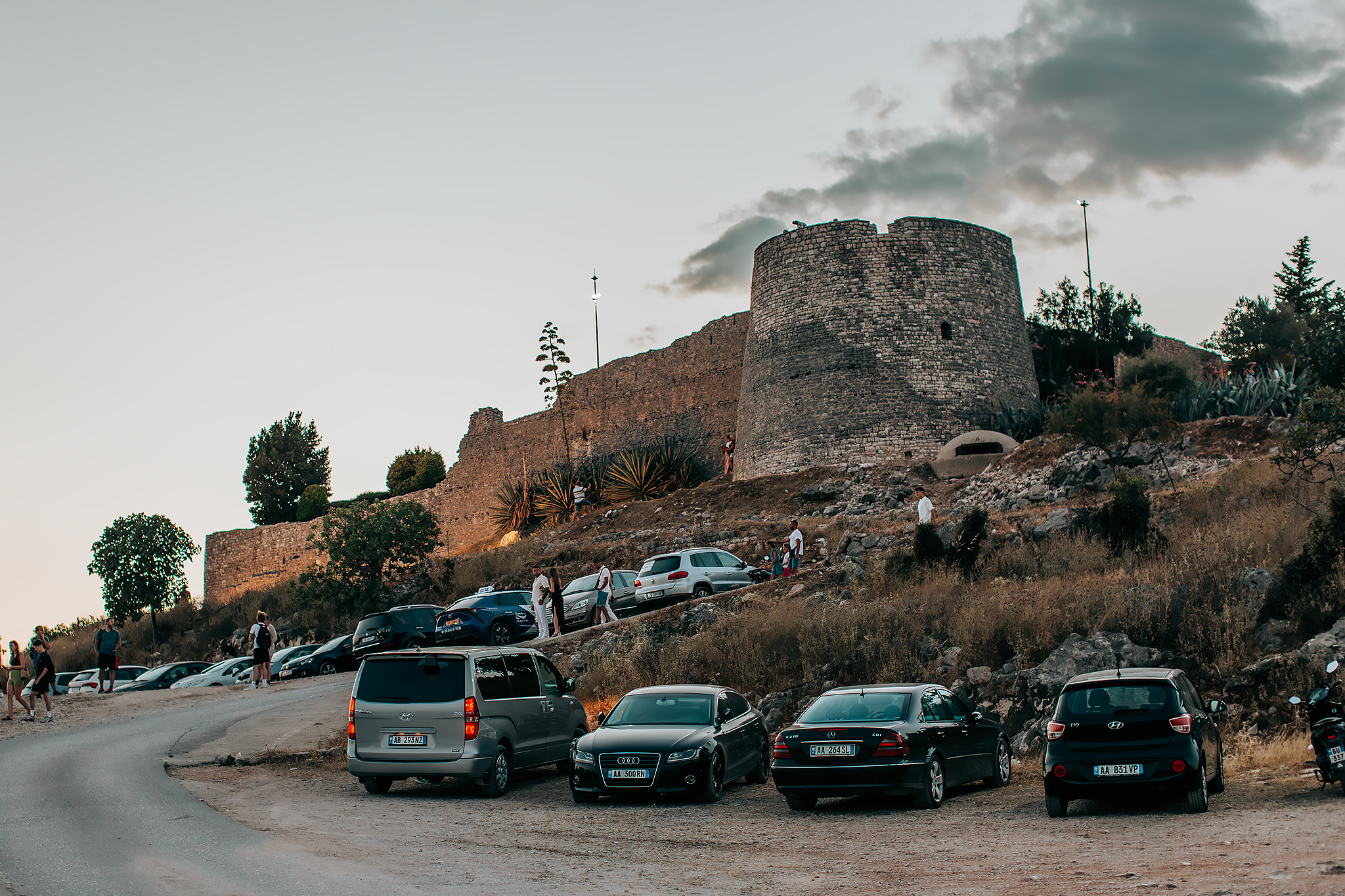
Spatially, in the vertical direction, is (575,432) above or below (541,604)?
above

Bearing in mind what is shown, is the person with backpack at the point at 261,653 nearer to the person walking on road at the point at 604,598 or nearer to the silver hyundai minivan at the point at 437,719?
the person walking on road at the point at 604,598

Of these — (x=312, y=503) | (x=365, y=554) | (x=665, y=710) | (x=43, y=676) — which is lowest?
(x=665, y=710)

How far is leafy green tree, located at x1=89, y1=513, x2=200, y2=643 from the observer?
1715 inches

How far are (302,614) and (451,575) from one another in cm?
667

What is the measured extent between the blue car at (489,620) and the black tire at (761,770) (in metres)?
11.5

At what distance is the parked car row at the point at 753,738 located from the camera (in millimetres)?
9922

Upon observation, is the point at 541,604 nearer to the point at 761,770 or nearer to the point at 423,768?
the point at 761,770

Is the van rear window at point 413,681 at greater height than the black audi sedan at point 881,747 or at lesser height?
greater

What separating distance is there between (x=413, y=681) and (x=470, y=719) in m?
0.80

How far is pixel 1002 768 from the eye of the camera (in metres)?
12.5

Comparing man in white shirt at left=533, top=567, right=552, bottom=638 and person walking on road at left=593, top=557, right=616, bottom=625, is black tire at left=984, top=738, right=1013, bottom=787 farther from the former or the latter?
man in white shirt at left=533, top=567, right=552, bottom=638

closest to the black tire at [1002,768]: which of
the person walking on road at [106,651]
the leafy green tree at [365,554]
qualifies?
the person walking on road at [106,651]

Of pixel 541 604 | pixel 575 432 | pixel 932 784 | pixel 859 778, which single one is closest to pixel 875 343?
pixel 541 604

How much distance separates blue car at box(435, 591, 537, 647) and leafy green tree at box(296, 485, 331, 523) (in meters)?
40.7
